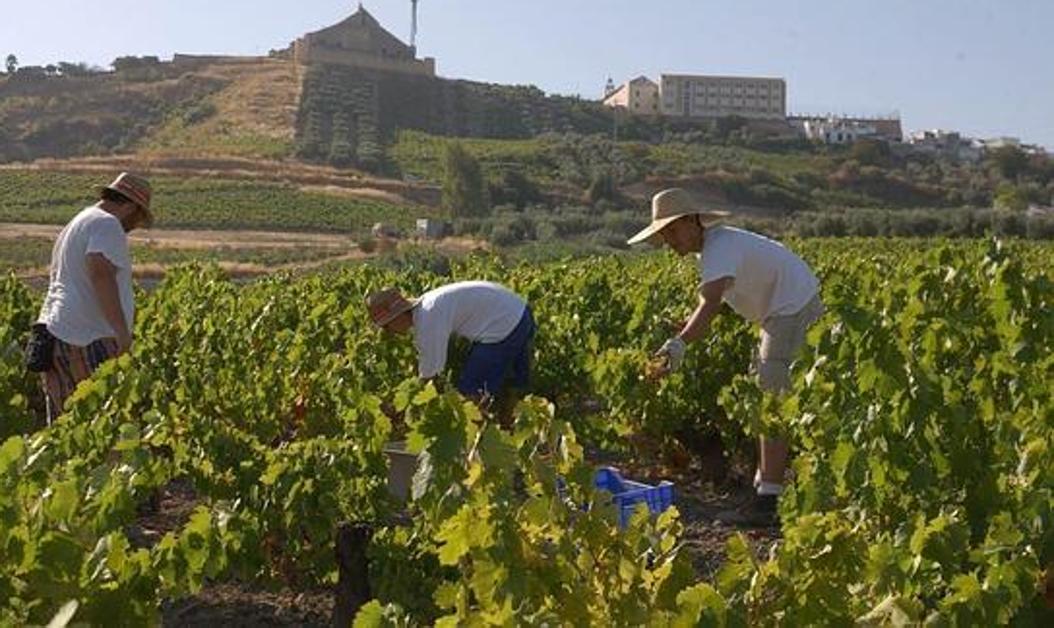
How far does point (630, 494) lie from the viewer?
496cm

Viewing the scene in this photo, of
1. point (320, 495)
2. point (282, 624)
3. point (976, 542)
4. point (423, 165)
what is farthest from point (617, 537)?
point (423, 165)

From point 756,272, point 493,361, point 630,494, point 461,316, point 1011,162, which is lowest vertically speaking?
point 1011,162

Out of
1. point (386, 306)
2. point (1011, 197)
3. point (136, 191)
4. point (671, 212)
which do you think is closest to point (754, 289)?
point (671, 212)

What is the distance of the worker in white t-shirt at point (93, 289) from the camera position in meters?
5.50

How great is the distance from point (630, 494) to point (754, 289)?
4.58 ft

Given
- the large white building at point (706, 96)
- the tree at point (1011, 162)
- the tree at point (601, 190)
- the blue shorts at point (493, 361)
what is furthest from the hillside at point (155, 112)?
the blue shorts at point (493, 361)

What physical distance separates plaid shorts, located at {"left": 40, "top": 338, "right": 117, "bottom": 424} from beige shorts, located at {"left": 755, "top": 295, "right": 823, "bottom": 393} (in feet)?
8.95

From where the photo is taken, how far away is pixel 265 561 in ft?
15.6

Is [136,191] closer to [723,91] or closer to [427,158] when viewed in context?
[427,158]

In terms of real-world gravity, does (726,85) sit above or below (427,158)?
above

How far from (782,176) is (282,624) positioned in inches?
2624

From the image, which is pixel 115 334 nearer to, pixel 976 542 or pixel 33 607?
pixel 33 607

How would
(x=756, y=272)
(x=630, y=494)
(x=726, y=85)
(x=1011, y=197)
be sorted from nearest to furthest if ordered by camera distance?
1. (x=630, y=494)
2. (x=756, y=272)
3. (x=1011, y=197)
4. (x=726, y=85)

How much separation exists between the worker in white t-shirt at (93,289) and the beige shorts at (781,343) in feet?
8.67
